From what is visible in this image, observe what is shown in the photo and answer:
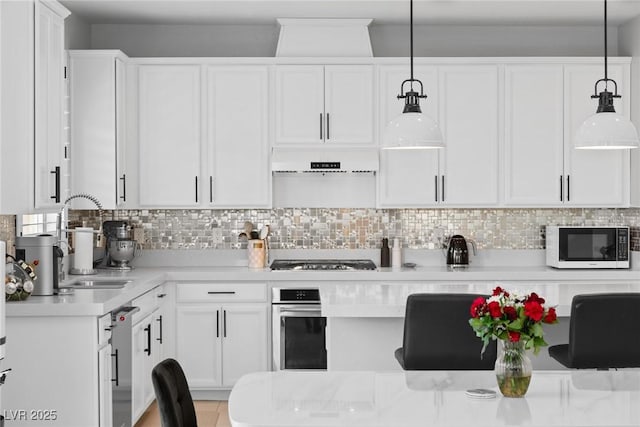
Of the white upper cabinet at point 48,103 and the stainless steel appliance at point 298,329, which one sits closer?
the white upper cabinet at point 48,103

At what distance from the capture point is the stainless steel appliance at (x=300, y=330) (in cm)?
552

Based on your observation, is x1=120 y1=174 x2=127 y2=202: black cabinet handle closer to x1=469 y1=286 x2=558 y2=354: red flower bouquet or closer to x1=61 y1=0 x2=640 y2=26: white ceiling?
x1=61 y1=0 x2=640 y2=26: white ceiling

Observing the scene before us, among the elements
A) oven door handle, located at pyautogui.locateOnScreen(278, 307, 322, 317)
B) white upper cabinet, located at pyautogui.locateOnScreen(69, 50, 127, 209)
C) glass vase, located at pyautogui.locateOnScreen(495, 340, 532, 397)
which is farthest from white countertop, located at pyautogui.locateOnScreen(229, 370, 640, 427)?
white upper cabinet, located at pyautogui.locateOnScreen(69, 50, 127, 209)

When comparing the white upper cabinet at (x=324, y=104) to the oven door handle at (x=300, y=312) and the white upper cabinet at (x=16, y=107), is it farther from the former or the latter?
the white upper cabinet at (x=16, y=107)

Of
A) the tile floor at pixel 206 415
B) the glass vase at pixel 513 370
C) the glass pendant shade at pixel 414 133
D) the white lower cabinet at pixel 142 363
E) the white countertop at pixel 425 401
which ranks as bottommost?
the tile floor at pixel 206 415

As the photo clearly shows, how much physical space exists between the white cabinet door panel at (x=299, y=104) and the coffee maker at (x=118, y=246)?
1.29m

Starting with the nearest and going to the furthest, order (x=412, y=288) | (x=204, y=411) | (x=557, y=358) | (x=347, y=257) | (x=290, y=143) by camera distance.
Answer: (x=557, y=358) < (x=412, y=288) < (x=204, y=411) < (x=290, y=143) < (x=347, y=257)

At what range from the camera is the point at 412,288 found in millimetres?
4285

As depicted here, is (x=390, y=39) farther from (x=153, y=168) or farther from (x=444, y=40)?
(x=153, y=168)

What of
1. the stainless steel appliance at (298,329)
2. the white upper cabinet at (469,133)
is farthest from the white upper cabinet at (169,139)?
the white upper cabinet at (469,133)

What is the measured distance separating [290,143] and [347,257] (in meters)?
1.02

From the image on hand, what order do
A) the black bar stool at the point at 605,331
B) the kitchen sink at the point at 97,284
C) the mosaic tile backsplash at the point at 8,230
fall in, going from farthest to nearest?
the kitchen sink at the point at 97,284 → the mosaic tile backsplash at the point at 8,230 → the black bar stool at the point at 605,331

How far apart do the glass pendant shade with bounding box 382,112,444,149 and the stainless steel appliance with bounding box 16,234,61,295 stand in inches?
77.4

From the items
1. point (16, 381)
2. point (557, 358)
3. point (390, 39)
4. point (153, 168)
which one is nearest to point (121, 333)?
point (16, 381)
